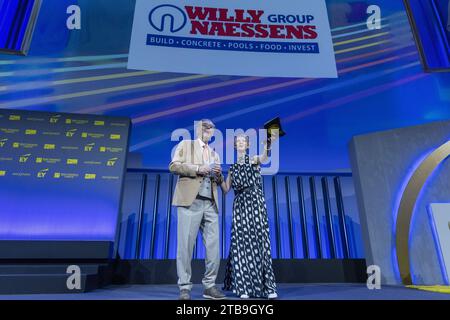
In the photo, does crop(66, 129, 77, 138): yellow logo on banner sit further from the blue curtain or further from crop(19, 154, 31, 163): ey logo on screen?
the blue curtain

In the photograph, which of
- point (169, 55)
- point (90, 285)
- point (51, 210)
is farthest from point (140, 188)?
point (169, 55)

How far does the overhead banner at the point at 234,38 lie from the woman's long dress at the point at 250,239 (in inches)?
66.7

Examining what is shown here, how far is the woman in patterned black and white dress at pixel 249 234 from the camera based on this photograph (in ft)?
6.59

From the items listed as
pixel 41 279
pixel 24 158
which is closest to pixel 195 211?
pixel 41 279

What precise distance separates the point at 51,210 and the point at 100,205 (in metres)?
0.55

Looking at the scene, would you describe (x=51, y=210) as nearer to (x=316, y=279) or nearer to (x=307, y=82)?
(x=316, y=279)

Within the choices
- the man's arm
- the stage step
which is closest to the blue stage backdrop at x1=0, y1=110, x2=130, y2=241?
the stage step

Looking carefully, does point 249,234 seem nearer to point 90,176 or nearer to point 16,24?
point 90,176

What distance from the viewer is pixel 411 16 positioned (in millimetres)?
3553

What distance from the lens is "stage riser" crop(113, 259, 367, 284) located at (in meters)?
3.22

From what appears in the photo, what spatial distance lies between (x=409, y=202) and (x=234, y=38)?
2.81 m

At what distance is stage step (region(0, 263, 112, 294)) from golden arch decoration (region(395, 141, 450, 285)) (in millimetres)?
3025
